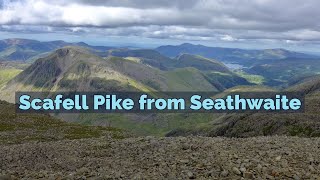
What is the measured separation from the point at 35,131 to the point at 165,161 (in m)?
79.4

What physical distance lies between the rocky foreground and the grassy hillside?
45379 millimetres

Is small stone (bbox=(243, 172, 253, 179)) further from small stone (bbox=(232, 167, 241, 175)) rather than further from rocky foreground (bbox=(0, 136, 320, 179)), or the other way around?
small stone (bbox=(232, 167, 241, 175))

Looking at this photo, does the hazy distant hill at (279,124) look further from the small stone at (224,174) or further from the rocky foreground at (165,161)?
the small stone at (224,174)

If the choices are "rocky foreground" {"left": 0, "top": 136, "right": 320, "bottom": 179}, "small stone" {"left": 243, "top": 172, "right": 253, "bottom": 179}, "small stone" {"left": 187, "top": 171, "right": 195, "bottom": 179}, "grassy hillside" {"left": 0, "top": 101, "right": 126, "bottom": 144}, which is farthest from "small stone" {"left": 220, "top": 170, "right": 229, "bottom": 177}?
"grassy hillside" {"left": 0, "top": 101, "right": 126, "bottom": 144}

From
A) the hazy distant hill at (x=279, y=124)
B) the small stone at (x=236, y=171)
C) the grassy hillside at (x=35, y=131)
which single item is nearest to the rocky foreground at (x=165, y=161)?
the small stone at (x=236, y=171)

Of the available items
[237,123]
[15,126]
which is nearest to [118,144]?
[15,126]

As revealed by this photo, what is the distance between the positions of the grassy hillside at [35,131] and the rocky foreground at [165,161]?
45379 mm

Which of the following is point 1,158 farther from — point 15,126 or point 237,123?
point 237,123

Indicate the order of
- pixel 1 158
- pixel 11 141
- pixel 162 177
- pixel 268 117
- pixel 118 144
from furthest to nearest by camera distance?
pixel 268 117
pixel 11 141
pixel 118 144
pixel 1 158
pixel 162 177

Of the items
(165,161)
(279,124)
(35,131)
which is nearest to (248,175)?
(165,161)

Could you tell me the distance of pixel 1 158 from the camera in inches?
Result: 1602

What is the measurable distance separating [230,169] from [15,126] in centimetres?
10142

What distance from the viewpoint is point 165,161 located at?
30.6 meters

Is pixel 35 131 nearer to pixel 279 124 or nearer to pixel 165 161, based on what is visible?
pixel 279 124
